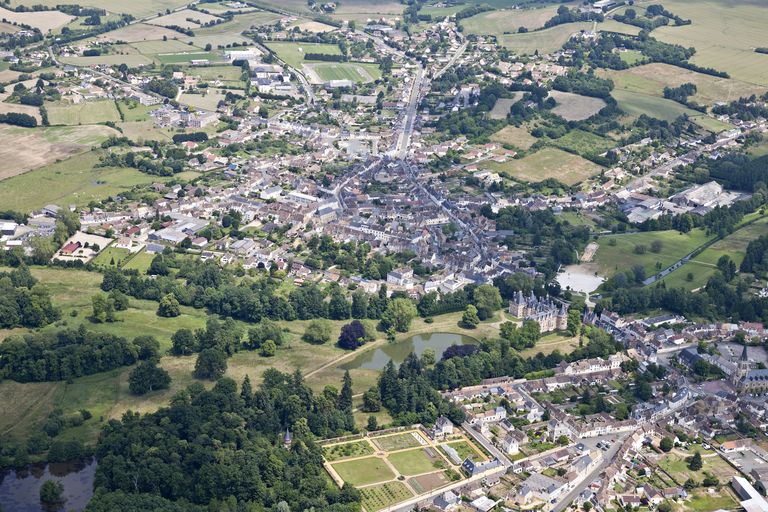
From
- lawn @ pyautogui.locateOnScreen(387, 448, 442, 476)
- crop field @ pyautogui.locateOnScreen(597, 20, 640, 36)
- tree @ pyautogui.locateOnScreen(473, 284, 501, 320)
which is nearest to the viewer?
lawn @ pyautogui.locateOnScreen(387, 448, 442, 476)

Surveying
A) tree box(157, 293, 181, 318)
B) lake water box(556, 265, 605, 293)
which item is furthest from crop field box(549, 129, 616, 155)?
tree box(157, 293, 181, 318)

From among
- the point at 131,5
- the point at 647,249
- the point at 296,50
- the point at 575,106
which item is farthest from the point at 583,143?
the point at 131,5

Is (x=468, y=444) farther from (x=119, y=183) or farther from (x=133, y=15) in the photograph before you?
(x=133, y=15)

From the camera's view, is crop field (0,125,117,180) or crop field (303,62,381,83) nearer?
crop field (0,125,117,180)

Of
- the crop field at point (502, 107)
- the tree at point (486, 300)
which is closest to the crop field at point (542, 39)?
the crop field at point (502, 107)

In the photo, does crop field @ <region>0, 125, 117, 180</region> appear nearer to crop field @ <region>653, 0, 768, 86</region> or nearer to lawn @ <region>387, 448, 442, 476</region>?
lawn @ <region>387, 448, 442, 476</region>

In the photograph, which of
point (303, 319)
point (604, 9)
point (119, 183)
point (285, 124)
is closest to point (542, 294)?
point (303, 319)

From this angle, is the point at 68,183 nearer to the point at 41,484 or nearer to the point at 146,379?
the point at 146,379
